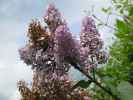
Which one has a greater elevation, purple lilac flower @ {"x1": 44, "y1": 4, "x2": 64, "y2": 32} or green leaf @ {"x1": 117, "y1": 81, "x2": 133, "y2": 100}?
purple lilac flower @ {"x1": 44, "y1": 4, "x2": 64, "y2": 32}

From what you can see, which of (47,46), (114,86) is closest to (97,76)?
(114,86)

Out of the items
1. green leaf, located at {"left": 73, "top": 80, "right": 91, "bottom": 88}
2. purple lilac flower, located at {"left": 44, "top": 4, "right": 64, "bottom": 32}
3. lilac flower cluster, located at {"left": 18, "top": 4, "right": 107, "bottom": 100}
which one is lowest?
green leaf, located at {"left": 73, "top": 80, "right": 91, "bottom": 88}

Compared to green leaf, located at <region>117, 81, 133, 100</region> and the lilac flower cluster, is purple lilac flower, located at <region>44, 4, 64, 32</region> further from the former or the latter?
green leaf, located at <region>117, 81, 133, 100</region>

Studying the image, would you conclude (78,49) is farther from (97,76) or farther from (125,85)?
(125,85)

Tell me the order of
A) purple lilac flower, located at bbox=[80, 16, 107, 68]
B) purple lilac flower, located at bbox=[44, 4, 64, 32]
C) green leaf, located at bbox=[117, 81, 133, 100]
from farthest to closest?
purple lilac flower, located at bbox=[44, 4, 64, 32] < purple lilac flower, located at bbox=[80, 16, 107, 68] < green leaf, located at bbox=[117, 81, 133, 100]

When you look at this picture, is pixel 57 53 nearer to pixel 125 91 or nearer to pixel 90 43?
pixel 90 43

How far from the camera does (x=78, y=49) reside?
2777 millimetres

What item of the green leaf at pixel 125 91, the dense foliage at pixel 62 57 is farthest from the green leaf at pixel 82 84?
the green leaf at pixel 125 91

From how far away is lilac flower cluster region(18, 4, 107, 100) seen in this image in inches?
108

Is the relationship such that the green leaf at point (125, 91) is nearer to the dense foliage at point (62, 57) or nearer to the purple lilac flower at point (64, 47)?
the dense foliage at point (62, 57)

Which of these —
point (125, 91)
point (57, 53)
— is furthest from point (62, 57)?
point (125, 91)

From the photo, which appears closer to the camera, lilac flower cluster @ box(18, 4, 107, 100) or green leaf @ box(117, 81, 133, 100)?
green leaf @ box(117, 81, 133, 100)

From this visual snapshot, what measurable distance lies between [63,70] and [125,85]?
0.36 metres

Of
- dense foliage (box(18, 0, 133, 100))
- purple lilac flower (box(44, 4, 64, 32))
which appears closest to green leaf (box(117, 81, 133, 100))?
dense foliage (box(18, 0, 133, 100))
